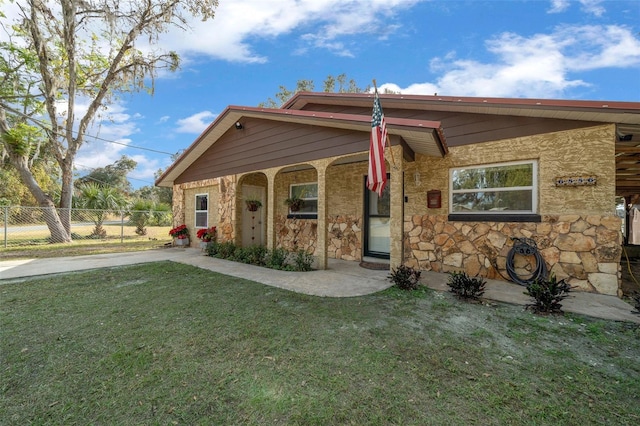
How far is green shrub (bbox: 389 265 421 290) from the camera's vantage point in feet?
15.1

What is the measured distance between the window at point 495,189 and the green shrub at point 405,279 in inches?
73.6

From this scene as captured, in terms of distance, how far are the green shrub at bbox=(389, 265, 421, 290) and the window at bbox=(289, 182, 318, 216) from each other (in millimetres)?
4177

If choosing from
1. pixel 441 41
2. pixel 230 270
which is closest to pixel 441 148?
pixel 230 270

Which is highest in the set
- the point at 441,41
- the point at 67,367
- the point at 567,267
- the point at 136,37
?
the point at 136,37

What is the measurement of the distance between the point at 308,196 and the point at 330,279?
13.2ft

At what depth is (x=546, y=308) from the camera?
141 inches

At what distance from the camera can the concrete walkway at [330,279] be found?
3878mm

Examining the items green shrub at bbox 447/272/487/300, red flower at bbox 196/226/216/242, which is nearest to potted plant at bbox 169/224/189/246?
red flower at bbox 196/226/216/242

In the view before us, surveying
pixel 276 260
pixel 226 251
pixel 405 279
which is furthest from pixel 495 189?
pixel 226 251

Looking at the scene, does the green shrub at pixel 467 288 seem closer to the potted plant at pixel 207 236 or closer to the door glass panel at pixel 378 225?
the door glass panel at pixel 378 225

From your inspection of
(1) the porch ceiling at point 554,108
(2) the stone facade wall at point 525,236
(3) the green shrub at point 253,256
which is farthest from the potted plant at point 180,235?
(2) the stone facade wall at point 525,236

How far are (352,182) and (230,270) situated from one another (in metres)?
3.90

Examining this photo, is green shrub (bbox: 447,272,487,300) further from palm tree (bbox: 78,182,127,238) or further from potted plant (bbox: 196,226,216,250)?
palm tree (bbox: 78,182,127,238)

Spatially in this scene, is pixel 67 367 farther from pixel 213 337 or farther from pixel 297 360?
pixel 297 360
